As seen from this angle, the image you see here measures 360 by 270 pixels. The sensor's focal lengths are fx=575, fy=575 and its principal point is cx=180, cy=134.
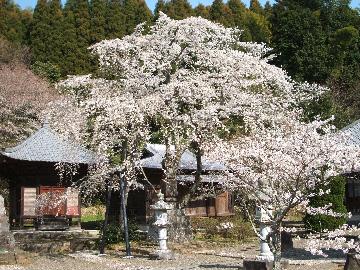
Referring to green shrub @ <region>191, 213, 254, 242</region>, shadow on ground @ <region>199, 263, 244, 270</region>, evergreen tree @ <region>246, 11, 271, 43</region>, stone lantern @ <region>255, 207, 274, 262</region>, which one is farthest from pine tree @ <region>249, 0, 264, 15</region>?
stone lantern @ <region>255, 207, 274, 262</region>

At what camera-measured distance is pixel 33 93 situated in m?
32.6

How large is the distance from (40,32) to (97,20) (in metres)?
4.56

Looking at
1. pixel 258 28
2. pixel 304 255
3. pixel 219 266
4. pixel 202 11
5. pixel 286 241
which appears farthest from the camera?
pixel 202 11

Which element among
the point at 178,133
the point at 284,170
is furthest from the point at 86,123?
the point at 284,170

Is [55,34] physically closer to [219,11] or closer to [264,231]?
[219,11]

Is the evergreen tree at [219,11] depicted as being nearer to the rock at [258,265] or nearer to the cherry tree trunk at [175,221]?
the cherry tree trunk at [175,221]

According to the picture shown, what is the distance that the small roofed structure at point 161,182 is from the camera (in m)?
24.8

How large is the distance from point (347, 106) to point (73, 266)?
2619 cm

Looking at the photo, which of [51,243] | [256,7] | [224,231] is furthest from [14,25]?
[51,243]

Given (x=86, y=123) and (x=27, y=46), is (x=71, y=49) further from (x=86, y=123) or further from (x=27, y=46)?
(x=86, y=123)

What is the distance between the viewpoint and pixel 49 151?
69.9 ft

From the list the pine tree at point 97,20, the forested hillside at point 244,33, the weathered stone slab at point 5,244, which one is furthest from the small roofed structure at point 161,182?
the pine tree at point 97,20

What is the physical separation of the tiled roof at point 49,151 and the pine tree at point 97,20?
23302 millimetres

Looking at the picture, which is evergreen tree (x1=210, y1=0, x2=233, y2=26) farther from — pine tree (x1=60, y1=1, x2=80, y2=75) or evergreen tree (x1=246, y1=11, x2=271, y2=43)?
pine tree (x1=60, y1=1, x2=80, y2=75)
